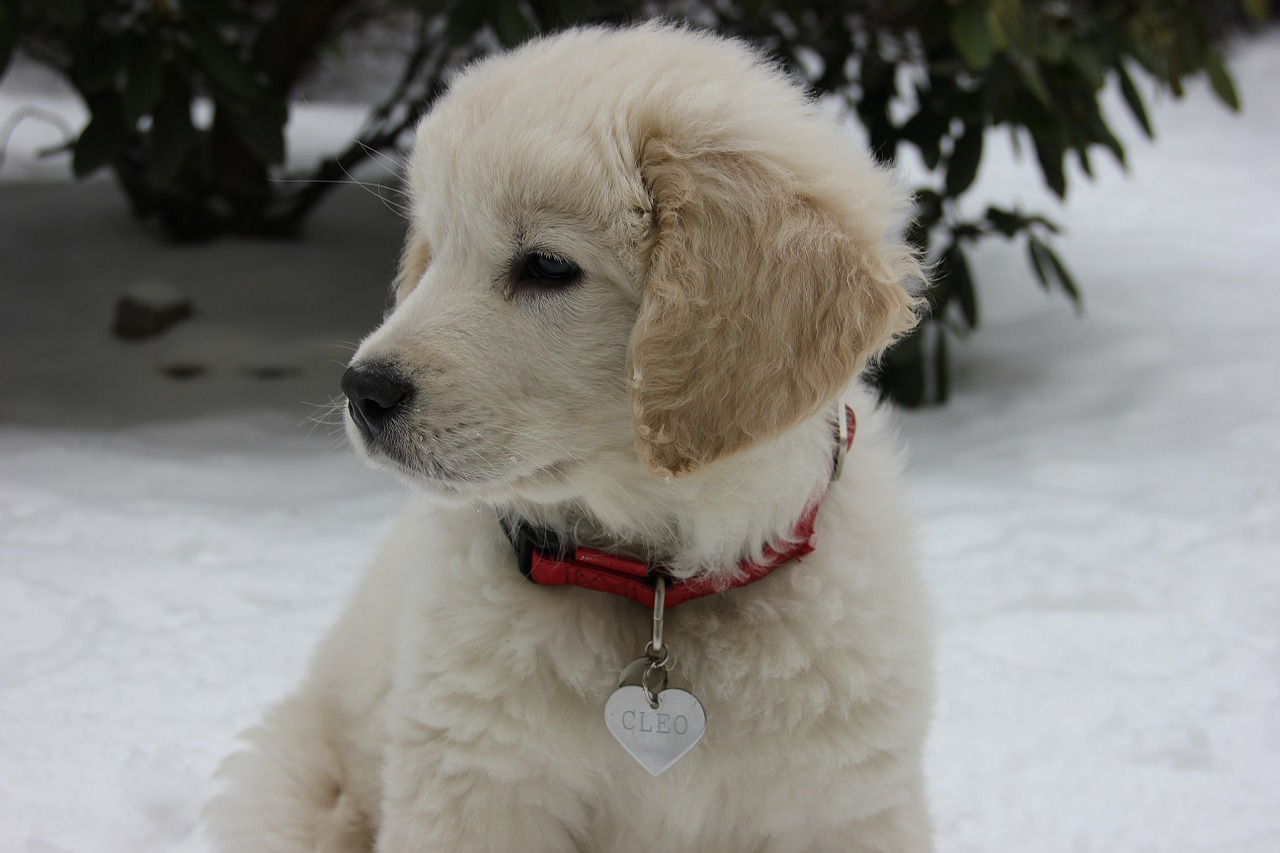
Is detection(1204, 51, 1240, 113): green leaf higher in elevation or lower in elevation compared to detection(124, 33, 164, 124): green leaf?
higher

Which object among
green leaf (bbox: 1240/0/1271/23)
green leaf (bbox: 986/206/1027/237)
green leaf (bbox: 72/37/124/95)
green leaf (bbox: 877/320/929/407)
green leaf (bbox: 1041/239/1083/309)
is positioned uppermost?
green leaf (bbox: 1240/0/1271/23)

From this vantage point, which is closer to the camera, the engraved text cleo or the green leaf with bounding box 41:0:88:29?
the engraved text cleo

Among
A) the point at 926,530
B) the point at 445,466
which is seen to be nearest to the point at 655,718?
the point at 445,466

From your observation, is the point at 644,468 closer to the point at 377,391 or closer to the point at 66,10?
the point at 377,391

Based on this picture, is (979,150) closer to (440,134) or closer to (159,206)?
(440,134)

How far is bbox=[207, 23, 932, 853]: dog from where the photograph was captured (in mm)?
1562

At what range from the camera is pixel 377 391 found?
5.10 feet

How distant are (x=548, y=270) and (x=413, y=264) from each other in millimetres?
475

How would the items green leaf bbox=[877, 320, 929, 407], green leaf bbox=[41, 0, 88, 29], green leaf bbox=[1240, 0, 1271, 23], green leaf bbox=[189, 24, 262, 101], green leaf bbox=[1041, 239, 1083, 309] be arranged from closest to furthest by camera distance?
green leaf bbox=[41, 0, 88, 29] < green leaf bbox=[189, 24, 262, 101] < green leaf bbox=[1240, 0, 1271, 23] < green leaf bbox=[877, 320, 929, 407] < green leaf bbox=[1041, 239, 1083, 309]

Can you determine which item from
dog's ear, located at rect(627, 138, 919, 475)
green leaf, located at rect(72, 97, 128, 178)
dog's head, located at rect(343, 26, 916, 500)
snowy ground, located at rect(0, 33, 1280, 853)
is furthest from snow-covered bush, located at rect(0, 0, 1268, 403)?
dog's ear, located at rect(627, 138, 919, 475)

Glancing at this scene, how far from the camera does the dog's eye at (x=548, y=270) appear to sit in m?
1.60

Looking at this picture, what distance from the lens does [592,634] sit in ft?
5.60

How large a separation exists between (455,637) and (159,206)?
551 centimetres

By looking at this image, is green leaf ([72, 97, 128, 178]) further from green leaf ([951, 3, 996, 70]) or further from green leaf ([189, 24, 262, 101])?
green leaf ([951, 3, 996, 70])
